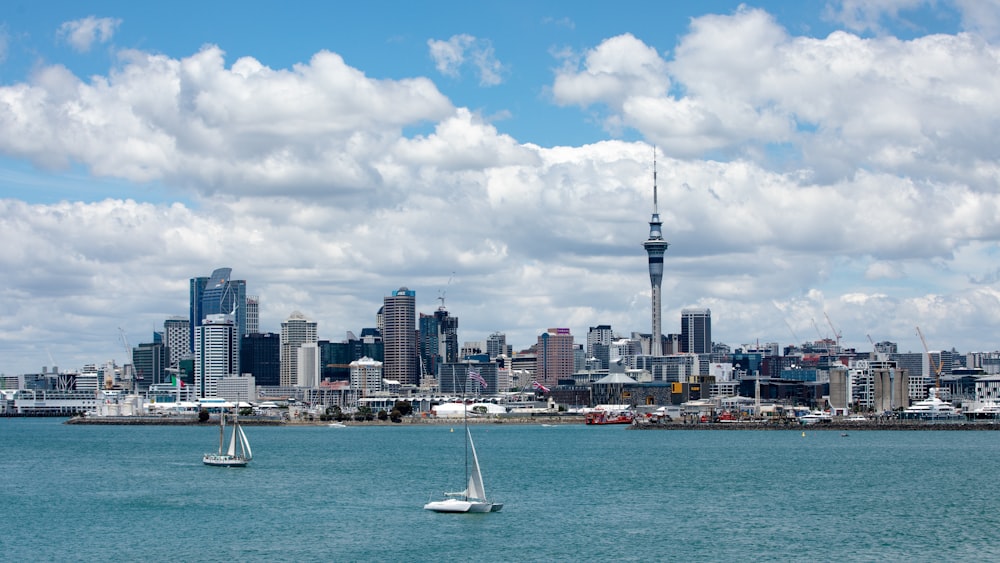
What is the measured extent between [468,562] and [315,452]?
83344mm

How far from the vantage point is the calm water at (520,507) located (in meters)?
61.3

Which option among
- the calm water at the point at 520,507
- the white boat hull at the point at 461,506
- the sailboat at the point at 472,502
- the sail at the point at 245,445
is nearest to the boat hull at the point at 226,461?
the calm water at the point at 520,507

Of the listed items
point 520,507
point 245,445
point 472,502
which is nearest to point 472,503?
point 472,502

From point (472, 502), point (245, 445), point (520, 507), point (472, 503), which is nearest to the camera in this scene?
point (472, 503)

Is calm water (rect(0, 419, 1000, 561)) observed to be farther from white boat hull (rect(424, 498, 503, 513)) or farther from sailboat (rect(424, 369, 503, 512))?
sailboat (rect(424, 369, 503, 512))

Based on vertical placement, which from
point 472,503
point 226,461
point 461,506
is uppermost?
point 472,503

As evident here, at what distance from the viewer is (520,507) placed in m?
76.7

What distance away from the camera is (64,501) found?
83.9 metres

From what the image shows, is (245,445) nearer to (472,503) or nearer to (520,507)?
(520,507)

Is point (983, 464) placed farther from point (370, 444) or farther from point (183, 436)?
point (183, 436)

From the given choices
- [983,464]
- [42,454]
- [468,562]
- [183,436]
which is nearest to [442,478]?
[468,562]

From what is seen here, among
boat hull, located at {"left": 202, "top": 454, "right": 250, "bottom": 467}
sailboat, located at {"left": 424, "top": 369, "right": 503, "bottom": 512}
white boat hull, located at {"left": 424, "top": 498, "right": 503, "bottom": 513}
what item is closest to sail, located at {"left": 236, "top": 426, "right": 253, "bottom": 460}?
boat hull, located at {"left": 202, "top": 454, "right": 250, "bottom": 467}

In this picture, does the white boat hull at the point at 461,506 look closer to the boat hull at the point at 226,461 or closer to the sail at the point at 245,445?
the boat hull at the point at 226,461

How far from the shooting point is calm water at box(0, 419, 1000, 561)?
61.3m
